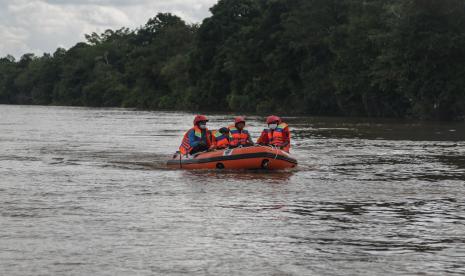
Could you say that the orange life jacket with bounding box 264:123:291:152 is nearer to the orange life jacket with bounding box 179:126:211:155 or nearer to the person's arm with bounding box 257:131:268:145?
the person's arm with bounding box 257:131:268:145

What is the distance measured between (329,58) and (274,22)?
33.2 feet

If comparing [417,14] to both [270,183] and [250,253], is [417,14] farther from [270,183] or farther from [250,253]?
[250,253]

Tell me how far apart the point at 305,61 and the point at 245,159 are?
52.3 metres

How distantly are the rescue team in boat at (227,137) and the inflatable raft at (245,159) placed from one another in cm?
61

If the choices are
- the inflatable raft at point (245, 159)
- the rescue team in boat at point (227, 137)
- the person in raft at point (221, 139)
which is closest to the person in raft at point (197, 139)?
the rescue team in boat at point (227, 137)

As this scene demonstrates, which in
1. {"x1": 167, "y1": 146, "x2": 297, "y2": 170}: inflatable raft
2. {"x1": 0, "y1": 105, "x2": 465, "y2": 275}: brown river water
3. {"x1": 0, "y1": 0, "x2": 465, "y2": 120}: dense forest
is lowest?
{"x1": 0, "y1": 105, "x2": 465, "y2": 275}: brown river water

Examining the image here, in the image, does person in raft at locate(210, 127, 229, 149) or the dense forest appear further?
the dense forest

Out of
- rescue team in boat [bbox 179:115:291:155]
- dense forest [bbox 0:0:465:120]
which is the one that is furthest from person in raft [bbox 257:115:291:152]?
dense forest [bbox 0:0:465:120]

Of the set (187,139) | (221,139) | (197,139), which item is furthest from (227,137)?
(187,139)

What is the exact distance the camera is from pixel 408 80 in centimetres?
5325

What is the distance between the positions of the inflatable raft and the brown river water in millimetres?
277

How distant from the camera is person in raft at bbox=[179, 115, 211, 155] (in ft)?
69.9

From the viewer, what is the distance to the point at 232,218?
12.6 metres

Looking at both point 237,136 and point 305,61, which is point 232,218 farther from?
point 305,61
